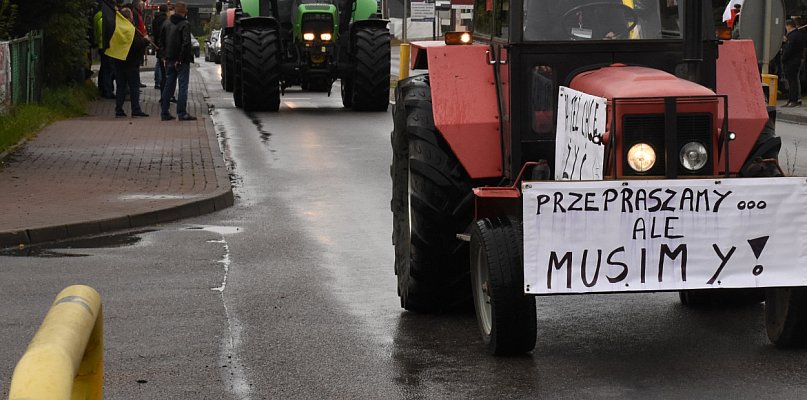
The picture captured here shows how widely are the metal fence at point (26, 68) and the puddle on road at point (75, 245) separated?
9707mm

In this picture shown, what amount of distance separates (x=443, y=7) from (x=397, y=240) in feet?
115

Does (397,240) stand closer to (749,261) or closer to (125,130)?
(749,261)


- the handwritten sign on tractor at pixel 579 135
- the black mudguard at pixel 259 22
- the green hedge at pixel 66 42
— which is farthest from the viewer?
the green hedge at pixel 66 42

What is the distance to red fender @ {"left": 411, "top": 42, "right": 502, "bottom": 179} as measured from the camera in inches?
301

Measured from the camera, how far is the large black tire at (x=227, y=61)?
3079cm

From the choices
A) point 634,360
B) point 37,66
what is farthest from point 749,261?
point 37,66

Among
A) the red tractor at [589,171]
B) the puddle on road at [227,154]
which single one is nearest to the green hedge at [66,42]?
the puddle on road at [227,154]

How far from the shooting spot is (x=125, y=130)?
21109 mm

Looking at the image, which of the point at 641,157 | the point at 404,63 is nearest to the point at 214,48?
the point at 404,63

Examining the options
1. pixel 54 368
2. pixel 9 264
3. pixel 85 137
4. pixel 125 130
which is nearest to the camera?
pixel 54 368

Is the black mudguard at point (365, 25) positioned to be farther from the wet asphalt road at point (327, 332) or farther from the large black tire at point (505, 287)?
the large black tire at point (505, 287)

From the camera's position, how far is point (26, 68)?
23047 mm

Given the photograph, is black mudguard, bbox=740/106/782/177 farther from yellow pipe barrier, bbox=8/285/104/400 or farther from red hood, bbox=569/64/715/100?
yellow pipe barrier, bbox=8/285/104/400

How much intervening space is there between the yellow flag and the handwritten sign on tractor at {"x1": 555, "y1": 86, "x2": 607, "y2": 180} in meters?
17.2
